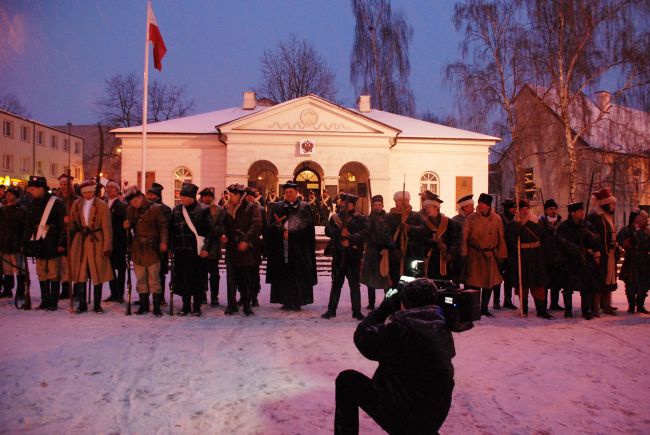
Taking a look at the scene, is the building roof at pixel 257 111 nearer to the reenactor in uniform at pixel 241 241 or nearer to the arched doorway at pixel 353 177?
the arched doorway at pixel 353 177

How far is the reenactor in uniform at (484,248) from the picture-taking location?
8.61 metres

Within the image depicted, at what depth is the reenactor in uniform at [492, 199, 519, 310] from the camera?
9.37 m

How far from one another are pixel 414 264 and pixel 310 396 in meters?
1.48

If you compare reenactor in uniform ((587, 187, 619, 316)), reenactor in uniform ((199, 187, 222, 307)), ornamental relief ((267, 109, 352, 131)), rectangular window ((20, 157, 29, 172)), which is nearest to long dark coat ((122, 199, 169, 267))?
reenactor in uniform ((199, 187, 222, 307))

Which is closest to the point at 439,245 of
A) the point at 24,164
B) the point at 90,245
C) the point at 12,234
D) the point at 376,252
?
the point at 376,252

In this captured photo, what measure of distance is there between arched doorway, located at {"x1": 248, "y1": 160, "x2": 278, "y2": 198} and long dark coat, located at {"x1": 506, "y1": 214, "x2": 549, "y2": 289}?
21.9 meters

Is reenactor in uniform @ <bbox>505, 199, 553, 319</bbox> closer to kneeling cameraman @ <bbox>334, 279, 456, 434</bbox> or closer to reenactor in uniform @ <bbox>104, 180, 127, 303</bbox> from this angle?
kneeling cameraman @ <bbox>334, 279, 456, 434</bbox>

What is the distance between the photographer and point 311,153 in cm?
2853

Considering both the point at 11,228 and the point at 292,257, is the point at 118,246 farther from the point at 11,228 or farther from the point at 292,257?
the point at 292,257

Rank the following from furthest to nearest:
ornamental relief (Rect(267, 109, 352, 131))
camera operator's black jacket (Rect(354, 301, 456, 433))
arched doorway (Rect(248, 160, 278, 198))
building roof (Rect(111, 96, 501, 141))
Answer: arched doorway (Rect(248, 160, 278, 198))
building roof (Rect(111, 96, 501, 141))
ornamental relief (Rect(267, 109, 352, 131))
camera operator's black jacket (Rect(354, 301, 456, 433))

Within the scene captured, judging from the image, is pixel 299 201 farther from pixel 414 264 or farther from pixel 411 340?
pixel 411 340

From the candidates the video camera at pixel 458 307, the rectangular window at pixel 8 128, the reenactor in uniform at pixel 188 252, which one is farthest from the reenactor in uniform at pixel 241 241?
the rectangular window at pixel 8 128

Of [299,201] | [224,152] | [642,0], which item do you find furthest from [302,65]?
[299,201]

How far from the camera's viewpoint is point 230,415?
13.9 feet
